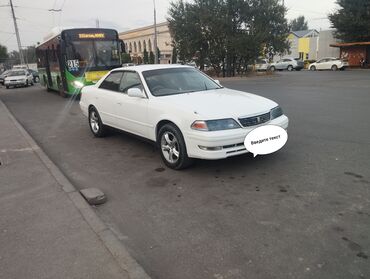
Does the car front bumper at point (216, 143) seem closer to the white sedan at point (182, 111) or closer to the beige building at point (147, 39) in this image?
the white sedan at point (182, 111)

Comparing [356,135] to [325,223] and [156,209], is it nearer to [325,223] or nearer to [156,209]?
[325,223]

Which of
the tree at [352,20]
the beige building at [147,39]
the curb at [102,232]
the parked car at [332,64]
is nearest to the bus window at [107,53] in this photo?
the curb at [102,232]

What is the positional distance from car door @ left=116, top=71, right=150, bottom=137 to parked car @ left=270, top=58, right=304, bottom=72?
38.4 meters

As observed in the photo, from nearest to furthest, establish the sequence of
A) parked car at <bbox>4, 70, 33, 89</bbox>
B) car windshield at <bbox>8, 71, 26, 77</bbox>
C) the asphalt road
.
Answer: the asphalt road → parked car at <bbox>4, 70, 33, 89</bbox> → car windshield at <bbox>8, 71, 26, 77</bbox>

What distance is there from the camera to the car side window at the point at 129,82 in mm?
6154

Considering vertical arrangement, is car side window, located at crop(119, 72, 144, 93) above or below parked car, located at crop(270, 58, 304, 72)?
above

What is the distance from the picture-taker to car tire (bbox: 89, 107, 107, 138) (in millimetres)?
7465

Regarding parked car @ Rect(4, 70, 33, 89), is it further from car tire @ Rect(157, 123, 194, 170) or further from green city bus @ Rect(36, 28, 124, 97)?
car tire @ Rect(157, 123, 194, 170)

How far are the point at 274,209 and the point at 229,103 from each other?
186 cm

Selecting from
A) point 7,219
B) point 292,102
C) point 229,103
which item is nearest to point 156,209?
point 7,219

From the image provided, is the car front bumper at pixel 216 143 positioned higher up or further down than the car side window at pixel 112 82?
further down

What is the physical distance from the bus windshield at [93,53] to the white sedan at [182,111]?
8.39 metres

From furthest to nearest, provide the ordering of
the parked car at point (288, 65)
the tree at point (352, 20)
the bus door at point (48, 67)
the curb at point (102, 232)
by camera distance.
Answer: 1. the parked car at point (288, 65)
2. the tree at point (352, 20)
3. the bus door at point (48, 67)
4. the curb at point (102, 232)

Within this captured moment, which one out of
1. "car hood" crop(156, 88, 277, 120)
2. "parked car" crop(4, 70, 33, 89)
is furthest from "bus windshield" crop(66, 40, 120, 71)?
"parked car" crop(4, 70, 33, 89)
